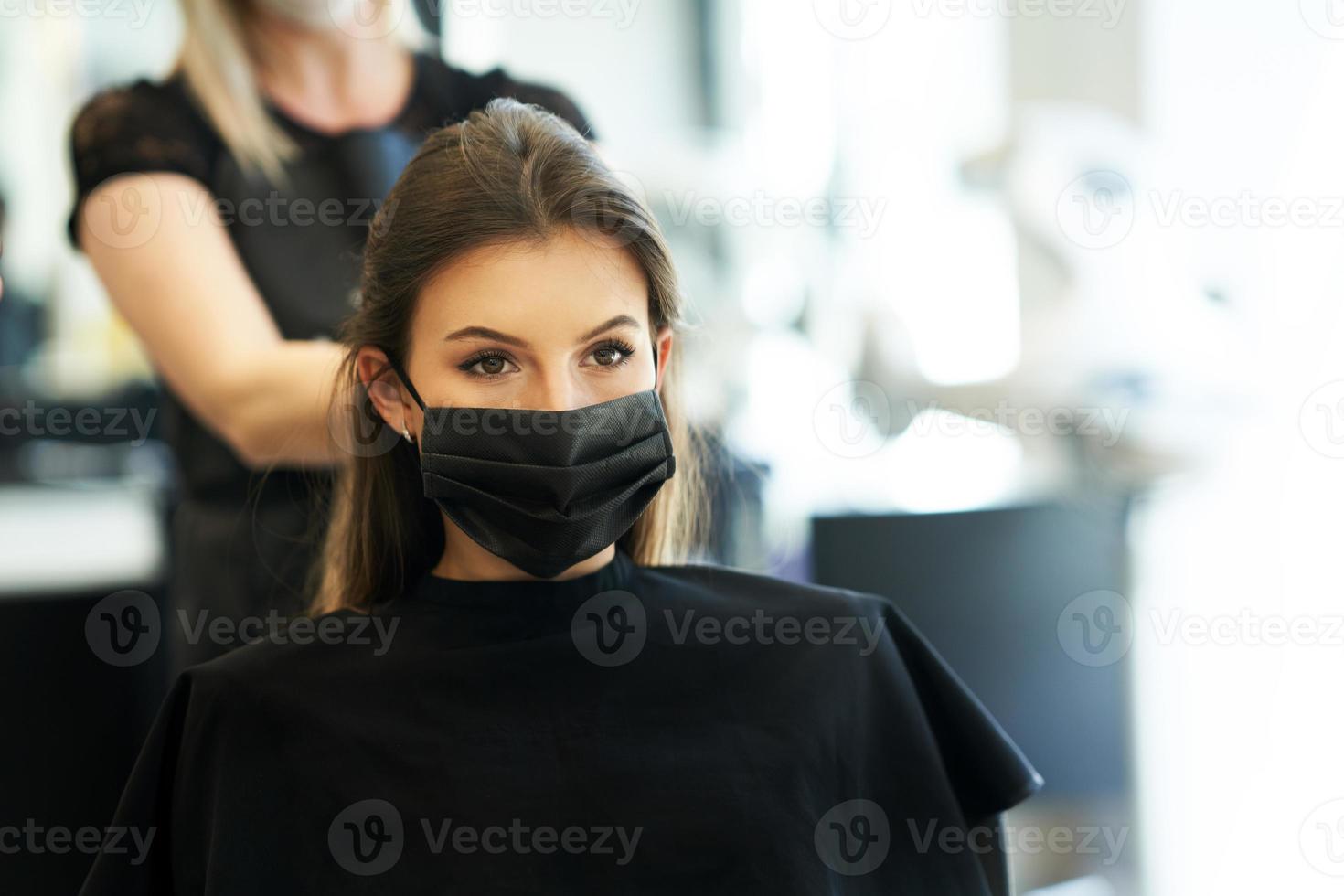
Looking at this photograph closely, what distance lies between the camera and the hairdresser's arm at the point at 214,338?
5.09 feet

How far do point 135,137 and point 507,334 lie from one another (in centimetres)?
83

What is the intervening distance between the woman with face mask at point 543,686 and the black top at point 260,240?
1.39 ft

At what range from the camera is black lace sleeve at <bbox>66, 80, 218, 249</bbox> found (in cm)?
160
